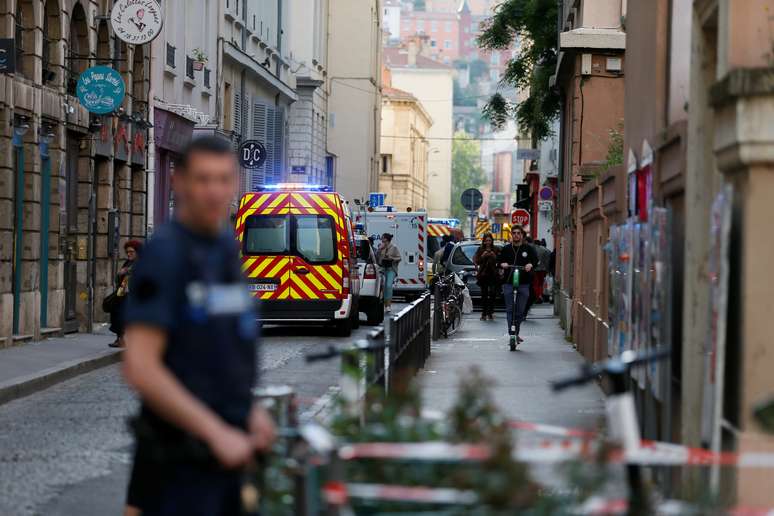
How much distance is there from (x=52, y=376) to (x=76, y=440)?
5.16 meters

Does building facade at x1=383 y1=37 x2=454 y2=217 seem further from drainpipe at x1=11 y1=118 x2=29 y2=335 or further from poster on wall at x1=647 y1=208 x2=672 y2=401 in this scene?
poster on wall at x1=647 y1=208 x2=672 y2=401

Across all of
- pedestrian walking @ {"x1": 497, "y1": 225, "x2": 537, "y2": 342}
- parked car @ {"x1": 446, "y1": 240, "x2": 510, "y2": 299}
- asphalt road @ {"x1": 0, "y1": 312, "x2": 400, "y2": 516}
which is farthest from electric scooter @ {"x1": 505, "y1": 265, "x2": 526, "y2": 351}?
parked car @ {"x1": 446, "y1": 240, "x2": 510, "y2": 299}

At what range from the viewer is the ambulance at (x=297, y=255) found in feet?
86.5

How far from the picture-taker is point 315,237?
26.6 meters

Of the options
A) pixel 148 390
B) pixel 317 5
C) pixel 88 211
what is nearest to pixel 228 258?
pixel 148 390

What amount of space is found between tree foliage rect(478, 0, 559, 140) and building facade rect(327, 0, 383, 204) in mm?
33869

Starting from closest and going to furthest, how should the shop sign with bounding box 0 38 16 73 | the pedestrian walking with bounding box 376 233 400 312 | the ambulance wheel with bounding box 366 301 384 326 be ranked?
the shop sign with bounding box 0 38 16 73
the ambulance wheel with bounding box 366 301 384 326
the pedestrian walking with bounding box 376 233 400 312

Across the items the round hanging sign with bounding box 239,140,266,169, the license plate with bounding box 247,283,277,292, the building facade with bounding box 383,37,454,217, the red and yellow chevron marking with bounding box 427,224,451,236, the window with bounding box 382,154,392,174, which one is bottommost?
the license plate with bounding box 247,283,277,292

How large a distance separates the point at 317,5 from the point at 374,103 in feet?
55.0

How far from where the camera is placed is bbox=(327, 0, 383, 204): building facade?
256ft

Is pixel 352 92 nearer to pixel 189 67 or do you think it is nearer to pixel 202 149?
pixel 189 67

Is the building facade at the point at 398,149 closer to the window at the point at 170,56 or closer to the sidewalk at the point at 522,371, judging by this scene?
the window at the point at 170,56

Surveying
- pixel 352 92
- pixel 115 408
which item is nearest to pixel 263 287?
pixel 115 408

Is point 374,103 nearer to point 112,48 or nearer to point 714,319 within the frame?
point 112,48
